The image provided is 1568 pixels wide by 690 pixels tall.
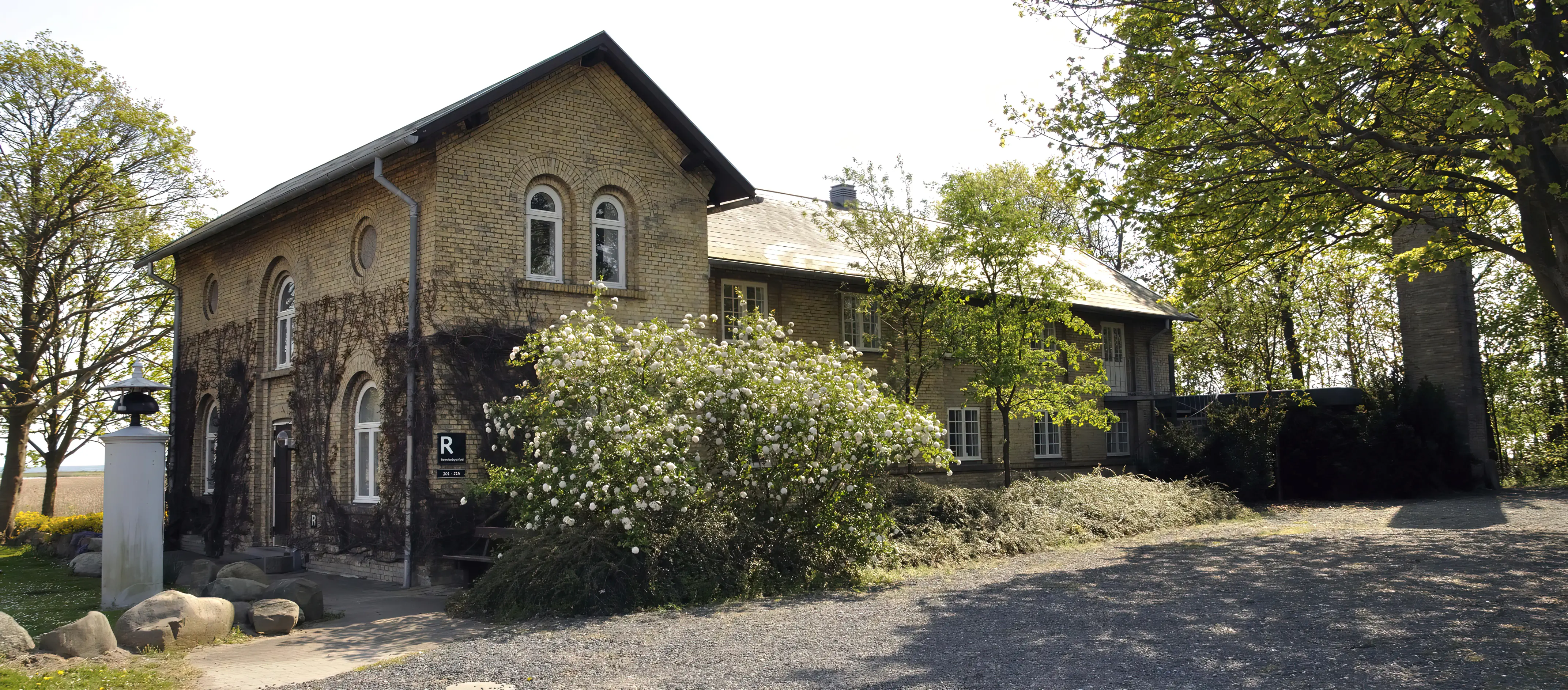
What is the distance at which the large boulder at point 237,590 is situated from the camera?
11969mm

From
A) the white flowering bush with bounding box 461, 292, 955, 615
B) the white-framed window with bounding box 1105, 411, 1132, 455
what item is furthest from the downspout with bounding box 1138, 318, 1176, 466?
the white flowering bush with bounding box 461, 292, 955, 615

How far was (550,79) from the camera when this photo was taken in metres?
15.7

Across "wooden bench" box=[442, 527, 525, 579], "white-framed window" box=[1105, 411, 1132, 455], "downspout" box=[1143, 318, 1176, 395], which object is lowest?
"wooden bench" box=[442, 527, 525, 579]

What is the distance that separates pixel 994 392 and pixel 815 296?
406cm

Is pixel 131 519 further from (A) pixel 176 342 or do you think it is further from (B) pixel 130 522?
(A) pixel 176 342

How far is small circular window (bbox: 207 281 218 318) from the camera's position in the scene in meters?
21.4

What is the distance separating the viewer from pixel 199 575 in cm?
1357

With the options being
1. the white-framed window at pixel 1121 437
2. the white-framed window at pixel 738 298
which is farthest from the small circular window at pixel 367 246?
the white-framed window at pixel 1121 437

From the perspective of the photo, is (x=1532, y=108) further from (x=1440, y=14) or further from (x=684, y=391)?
(x=684, y=391)

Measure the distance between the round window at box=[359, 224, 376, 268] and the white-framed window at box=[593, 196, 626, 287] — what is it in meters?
3.28

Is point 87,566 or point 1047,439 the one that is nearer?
point 87,566

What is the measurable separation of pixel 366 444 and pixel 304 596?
4.97 meters

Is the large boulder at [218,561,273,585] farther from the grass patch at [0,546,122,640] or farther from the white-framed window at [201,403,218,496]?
the white-framed window at [201,403,218,496]

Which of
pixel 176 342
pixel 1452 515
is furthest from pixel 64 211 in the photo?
pixel 1452 515
